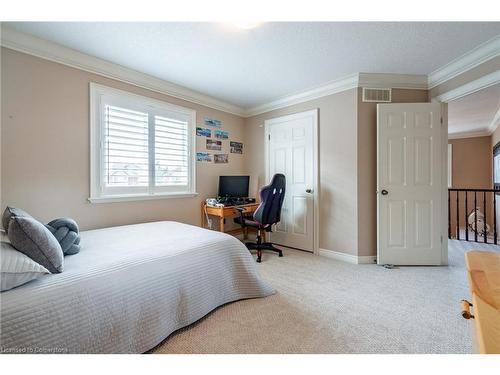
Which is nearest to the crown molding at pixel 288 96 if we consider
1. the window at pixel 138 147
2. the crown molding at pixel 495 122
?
the window at pixel 138 147

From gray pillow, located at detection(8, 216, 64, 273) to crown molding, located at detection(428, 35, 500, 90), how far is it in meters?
3.82

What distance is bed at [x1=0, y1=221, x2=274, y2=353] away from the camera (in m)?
1.02

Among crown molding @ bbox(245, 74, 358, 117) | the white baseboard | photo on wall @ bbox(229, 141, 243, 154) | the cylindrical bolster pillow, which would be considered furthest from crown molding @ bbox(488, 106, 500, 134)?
the cylindrical bolster pillow

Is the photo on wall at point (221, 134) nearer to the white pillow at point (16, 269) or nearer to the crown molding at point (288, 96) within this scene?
the crown molding at point (288, 96)

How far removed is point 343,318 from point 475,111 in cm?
479

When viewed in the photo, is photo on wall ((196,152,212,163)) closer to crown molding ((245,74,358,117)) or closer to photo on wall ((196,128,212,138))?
photo on wall ((196,128,212,138))

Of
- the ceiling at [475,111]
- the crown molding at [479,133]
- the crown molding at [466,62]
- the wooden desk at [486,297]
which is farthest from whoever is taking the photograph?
the crown molding at [479,133]

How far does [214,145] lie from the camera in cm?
371

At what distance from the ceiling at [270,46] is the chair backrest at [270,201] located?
4.48 feet

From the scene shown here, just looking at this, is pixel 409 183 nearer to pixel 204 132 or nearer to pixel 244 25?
pixel 244 25

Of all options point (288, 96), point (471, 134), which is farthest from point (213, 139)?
point (471, 134)

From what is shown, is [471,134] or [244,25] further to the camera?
[471,134]

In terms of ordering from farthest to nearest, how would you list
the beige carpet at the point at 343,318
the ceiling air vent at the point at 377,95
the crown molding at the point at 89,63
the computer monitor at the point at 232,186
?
the computer monitor at the point at 232,186
the ceiling air vent at the point at 377,95
the crown molding at the point at 89,63
the beige carpet at the point at 343,318

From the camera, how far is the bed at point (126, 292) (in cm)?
102
